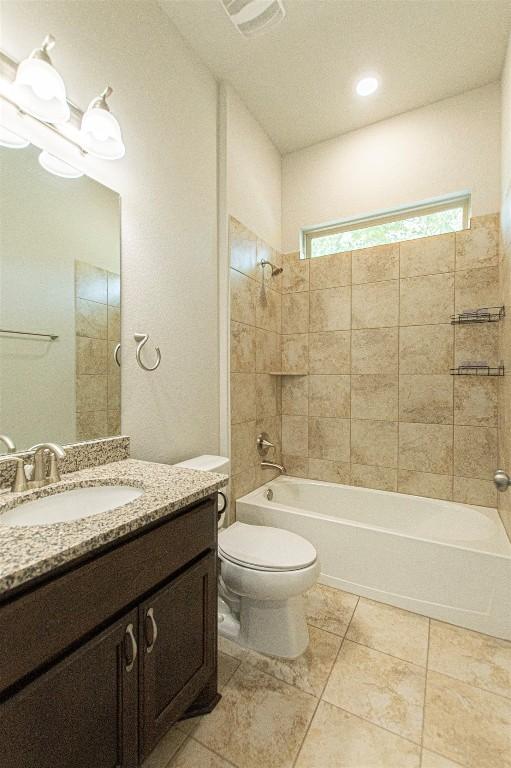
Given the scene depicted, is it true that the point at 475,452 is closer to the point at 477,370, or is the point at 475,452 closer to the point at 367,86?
the point at 477,370

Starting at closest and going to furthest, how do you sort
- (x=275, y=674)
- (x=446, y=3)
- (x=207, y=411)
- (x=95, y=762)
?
(x=95, y=762)
(x=275, y=674)
(x=446, y=3)
(x=207, y=411)

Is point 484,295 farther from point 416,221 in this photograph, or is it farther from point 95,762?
point 95,762

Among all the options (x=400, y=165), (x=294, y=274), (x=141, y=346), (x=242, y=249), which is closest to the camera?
(x=141, y=346)

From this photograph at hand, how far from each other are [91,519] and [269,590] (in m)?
0.92

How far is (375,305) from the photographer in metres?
2.52

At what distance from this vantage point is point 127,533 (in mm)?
838

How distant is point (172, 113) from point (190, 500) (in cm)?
189

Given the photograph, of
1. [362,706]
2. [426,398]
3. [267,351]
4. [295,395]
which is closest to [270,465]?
[295,395]

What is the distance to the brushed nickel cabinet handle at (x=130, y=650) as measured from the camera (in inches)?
33.6

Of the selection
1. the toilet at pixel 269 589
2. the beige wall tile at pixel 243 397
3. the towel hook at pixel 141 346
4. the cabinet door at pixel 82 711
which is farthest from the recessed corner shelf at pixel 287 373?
the cabinet door at pixel 82 711

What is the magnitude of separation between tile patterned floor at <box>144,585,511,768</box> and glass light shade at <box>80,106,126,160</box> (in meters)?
2.09

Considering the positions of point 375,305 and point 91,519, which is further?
point 375,305

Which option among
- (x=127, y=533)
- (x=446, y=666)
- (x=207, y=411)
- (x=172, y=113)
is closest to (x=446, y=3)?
(x=172, y=113)

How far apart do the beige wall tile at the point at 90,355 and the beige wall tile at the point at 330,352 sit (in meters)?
1.71
